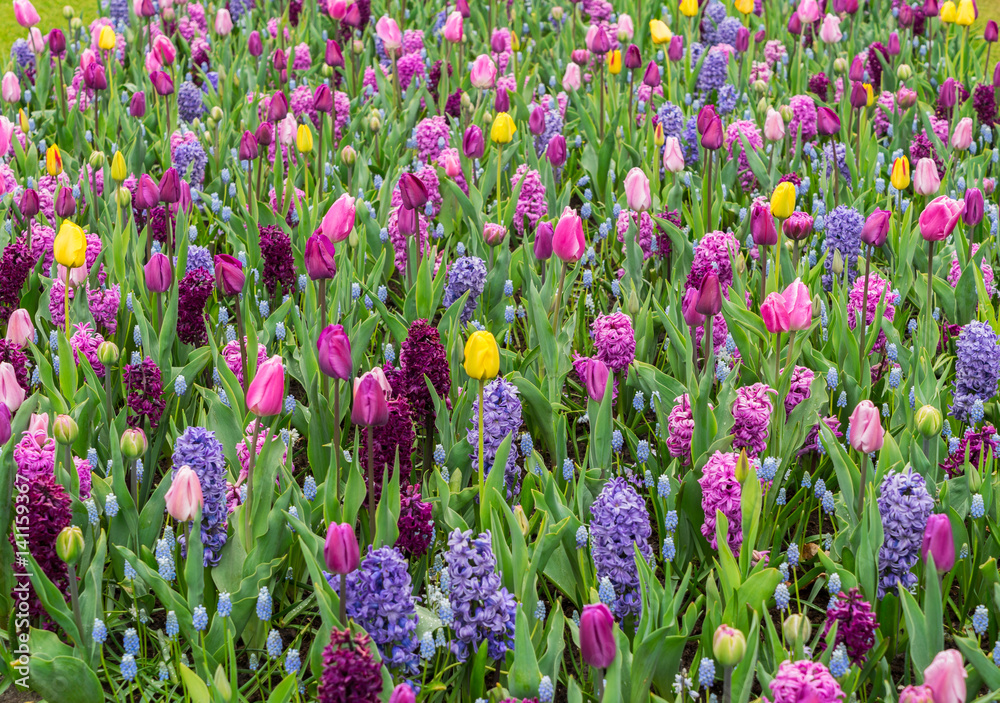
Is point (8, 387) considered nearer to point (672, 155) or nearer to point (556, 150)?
point (556, 150)

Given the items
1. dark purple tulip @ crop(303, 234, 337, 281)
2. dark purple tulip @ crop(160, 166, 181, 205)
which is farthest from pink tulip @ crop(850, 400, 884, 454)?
dark purple tulip @ crop(160, 166, 181, 205)

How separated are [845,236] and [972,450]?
4.45 ft

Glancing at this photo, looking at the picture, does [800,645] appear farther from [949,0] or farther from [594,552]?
[949,0]

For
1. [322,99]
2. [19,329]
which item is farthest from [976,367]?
[322,99]

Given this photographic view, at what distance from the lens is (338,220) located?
321cm

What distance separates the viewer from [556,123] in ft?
17.6

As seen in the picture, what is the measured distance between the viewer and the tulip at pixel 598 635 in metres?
1.79

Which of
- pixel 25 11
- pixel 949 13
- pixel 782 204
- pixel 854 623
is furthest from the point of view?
pixel 949 13

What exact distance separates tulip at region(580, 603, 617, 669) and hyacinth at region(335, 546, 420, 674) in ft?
1.29

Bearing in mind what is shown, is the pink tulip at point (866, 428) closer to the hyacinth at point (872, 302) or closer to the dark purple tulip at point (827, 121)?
the hyacinth at point (872, 302)

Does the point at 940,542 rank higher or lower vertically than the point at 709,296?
lower

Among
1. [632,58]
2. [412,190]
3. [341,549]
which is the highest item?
[632,58]

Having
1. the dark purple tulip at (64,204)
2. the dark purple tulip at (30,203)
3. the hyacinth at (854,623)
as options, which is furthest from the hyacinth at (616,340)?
the dark purple tulip at (30,203)

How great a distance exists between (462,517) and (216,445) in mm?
640
